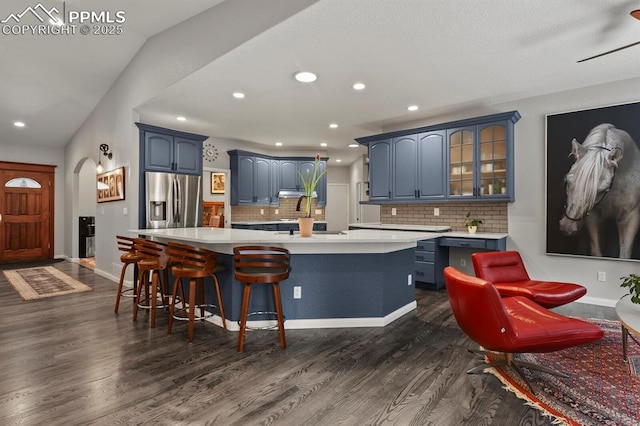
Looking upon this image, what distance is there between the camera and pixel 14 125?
21.8 ft

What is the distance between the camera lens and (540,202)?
175 inches

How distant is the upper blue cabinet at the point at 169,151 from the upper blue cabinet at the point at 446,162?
3020 millimetres

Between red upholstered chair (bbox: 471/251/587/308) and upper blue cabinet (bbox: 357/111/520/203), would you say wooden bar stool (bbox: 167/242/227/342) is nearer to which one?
red upholstered chair (bbox: 471/251/587/308)

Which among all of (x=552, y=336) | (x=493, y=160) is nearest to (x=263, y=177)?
(x=493, y=160)

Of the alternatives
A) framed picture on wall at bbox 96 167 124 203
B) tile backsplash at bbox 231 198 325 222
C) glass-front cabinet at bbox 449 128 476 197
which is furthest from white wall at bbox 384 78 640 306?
framed picture on wall at bbox 96 167 124 203

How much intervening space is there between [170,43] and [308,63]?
6.28 ft

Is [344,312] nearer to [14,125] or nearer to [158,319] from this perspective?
[158,319]

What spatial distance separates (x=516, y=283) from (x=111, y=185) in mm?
5954

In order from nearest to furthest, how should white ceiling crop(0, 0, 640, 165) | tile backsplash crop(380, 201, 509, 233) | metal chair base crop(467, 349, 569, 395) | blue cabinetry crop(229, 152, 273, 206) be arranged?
Answer: metal chair base crop(467, 349, 569, 395) → white ceiling crop(0, 0, 640, 165) → tile backsplash crop(380, 201, 509, 233) → blue cabinetry crop(229, 152, 273, 206)

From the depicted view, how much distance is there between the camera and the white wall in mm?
3992

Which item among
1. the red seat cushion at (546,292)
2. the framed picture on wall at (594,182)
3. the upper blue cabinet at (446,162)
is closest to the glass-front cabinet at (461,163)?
the upper blue cabinet at (446,162)

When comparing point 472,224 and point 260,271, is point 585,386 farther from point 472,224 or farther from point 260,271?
point 472,224

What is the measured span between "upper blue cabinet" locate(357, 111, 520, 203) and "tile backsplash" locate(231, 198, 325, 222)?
2.72 m

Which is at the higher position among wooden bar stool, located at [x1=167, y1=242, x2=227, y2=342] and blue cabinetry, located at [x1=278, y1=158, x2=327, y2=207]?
blue cabinetry, located at [x1=278, y1=158, x2=327, y2=207]
